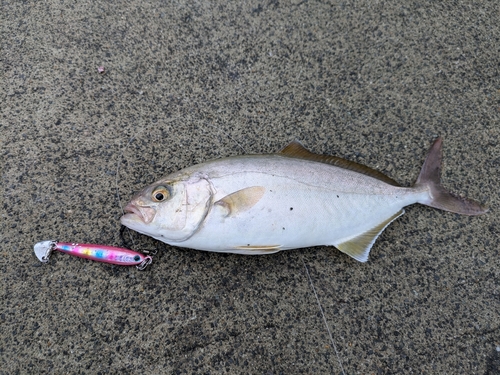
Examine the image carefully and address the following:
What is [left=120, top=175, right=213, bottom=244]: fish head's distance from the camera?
194 cm

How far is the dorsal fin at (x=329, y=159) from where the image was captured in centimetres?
224

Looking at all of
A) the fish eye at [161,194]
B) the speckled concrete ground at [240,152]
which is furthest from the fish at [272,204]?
the speckled concrete ground at [240,152]

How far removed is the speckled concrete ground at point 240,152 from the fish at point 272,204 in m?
0.25

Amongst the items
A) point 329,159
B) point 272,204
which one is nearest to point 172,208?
point 272,204

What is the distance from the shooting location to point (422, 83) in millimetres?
2713

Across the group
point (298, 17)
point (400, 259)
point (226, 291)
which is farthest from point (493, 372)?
point (298, 17)

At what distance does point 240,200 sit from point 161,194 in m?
0.47

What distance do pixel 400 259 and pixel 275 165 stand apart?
3.82ft

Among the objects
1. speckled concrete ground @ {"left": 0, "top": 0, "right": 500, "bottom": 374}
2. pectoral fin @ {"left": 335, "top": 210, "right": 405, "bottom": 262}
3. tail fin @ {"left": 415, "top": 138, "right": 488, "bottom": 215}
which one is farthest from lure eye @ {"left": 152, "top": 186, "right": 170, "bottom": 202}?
tail fin @ {"left": 415, "top": 138, "right": 488, "bottom": 215}

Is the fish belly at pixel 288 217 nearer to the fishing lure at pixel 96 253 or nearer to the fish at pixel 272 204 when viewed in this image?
the fish at pixel 272 204

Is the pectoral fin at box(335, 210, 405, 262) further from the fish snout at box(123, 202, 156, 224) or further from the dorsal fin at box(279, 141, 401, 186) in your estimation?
the fish snout at box(123, 202, 156, 224)

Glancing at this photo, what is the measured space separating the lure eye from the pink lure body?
1.51 feet

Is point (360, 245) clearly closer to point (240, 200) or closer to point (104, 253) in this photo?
point (240, 200)

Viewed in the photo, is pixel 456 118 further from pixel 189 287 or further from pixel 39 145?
pixel 39 145
